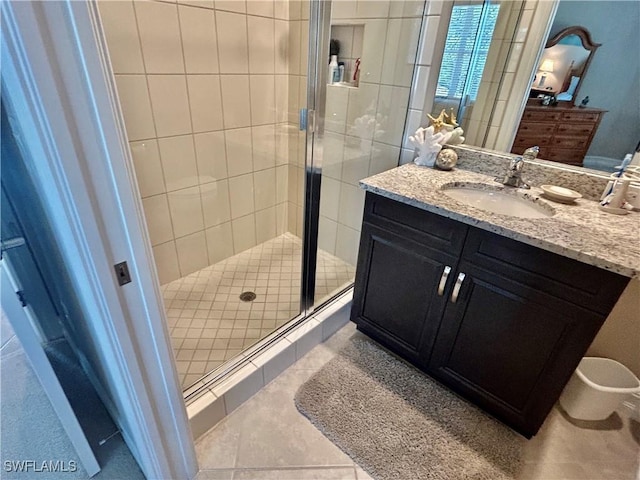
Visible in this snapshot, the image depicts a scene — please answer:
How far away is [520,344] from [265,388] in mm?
1061

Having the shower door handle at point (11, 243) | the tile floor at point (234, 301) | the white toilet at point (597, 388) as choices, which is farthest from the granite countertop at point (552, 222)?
the shower door handle at point (11, 243)

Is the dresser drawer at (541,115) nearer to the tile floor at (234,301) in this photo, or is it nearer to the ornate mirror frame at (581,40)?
the ornate mirror frame at (581,40)

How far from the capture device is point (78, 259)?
2.28 ft

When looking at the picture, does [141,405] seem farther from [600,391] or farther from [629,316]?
[629,316]

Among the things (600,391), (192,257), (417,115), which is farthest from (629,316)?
(192,257)

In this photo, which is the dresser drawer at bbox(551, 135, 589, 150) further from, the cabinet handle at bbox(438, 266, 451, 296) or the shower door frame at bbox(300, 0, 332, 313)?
the shower door frame at bbox(300, 0, 332, 313)

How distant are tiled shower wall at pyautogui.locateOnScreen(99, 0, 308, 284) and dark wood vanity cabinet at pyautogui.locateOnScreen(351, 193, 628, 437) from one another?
1043 mm

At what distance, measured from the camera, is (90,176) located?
0.64 m

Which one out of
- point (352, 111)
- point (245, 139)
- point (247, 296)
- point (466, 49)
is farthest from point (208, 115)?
point (466, 49)

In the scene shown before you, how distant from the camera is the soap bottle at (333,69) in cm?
182

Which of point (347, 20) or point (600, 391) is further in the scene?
point (347, 20)

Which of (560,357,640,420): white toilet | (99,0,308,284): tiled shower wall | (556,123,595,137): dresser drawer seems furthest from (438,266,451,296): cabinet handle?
(99,0,308,284): tiled shower wall

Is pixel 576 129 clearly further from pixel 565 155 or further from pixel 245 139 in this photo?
pixel 245 139

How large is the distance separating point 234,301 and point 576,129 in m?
1.85
